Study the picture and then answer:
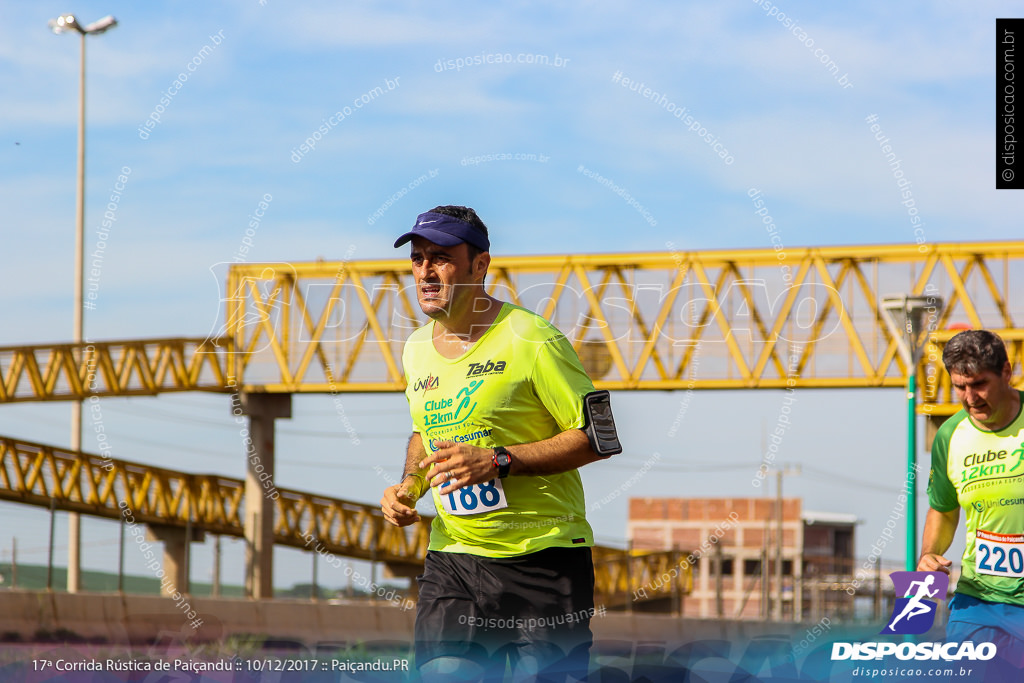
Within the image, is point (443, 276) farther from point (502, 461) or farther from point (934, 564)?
point (934, 564)

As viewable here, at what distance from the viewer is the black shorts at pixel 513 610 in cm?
575

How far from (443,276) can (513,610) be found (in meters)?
1.28

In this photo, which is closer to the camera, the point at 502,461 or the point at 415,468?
the point at 502,461

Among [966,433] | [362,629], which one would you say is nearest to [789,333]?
[362,629]

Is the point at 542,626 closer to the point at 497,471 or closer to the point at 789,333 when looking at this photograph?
the point at 497,471

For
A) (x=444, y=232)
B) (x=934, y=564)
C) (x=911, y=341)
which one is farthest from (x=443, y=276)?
(x=911, y=341)

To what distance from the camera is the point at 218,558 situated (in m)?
22.8

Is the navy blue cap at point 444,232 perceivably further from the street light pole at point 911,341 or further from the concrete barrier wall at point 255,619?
the street light pole at point 911,341

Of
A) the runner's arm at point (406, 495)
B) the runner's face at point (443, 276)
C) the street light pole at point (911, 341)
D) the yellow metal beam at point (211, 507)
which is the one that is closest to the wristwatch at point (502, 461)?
the runner's arm at point (406, 495)

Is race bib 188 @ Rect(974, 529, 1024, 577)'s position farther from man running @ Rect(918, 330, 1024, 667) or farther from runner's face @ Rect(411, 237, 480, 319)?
runner's face @ Rect(411, 237, 480, 319)

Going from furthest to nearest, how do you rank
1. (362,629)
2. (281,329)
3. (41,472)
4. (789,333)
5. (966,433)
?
(281,329), (789,333), (41,472), (362,629), (966,433)

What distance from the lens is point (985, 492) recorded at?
707 cm

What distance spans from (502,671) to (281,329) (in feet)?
133

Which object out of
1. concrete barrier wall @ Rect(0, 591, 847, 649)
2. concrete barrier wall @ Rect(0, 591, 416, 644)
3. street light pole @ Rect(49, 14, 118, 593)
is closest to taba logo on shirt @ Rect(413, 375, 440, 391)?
concrete barrier wall @ Rect(0, 591, 416, 644)
